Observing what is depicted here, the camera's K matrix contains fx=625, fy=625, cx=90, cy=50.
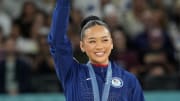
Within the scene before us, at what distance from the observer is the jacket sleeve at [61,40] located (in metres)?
4.09

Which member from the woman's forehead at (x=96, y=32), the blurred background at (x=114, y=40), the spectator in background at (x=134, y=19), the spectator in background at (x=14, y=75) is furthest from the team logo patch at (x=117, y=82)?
the spectator in background at (x=134, y=19)

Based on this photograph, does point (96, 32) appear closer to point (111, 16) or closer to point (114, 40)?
point (114, 40)

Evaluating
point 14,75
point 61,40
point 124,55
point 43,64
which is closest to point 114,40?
point 124,55

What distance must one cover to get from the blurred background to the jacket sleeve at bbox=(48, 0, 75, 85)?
3.77 meters

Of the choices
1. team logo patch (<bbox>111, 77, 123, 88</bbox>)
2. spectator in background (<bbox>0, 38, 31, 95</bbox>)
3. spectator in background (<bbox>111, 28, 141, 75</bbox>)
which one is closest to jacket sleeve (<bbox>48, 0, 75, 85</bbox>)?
team logo patch (<bbox>111, 77, 123, 88</bbox>)

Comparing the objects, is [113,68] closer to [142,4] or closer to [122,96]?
[122,96]

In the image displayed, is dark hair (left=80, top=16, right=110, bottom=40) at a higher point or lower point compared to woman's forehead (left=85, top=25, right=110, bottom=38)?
higher

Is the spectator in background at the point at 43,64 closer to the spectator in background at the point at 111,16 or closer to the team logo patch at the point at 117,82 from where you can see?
the spectator in background at the point at 111,16

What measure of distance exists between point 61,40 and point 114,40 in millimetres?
5081

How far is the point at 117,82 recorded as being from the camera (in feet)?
14.1

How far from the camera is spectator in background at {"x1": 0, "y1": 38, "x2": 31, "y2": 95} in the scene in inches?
346

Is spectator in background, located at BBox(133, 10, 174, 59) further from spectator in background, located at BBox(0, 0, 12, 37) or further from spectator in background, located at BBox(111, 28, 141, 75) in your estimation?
spectator in background, located at BBox(0, 0, 12, 37)

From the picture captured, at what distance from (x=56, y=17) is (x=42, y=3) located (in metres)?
6.49

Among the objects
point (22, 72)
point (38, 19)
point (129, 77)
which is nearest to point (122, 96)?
point (129, 77)
